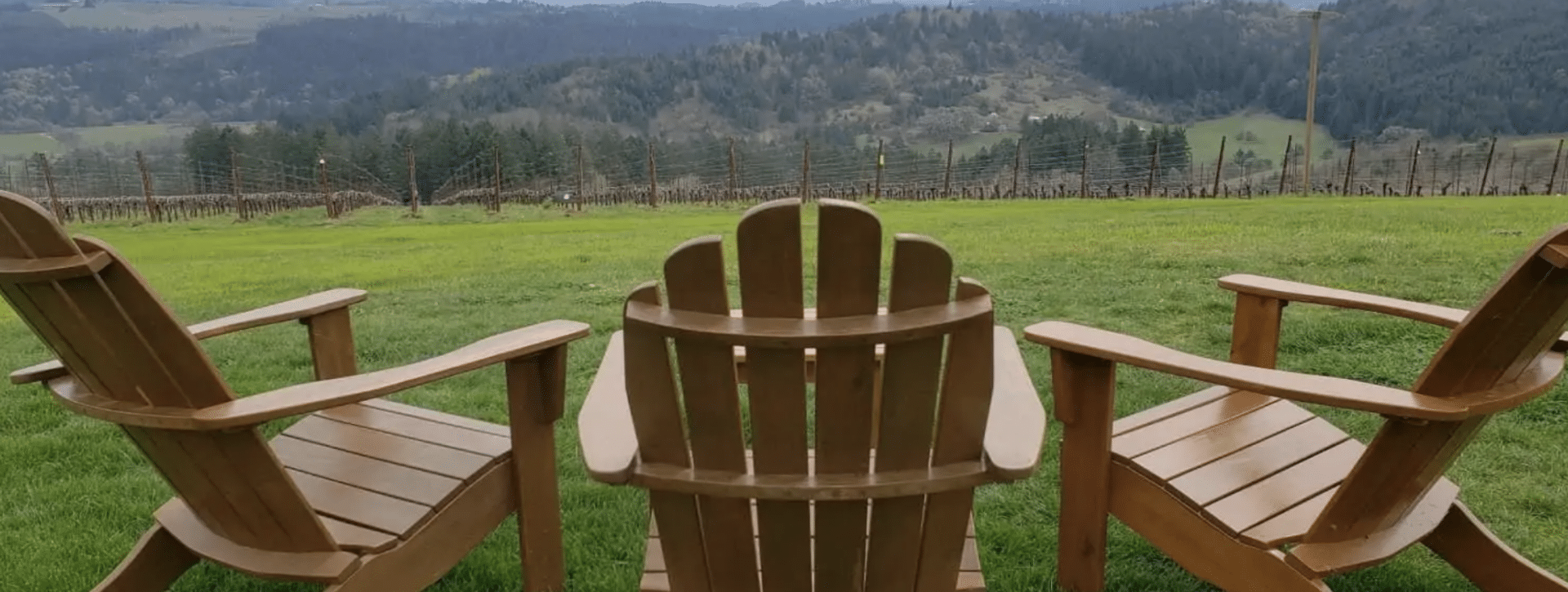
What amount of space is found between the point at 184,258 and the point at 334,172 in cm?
4620

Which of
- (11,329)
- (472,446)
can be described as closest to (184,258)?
(11,329)

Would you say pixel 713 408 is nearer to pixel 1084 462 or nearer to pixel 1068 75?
pixel 1084 462

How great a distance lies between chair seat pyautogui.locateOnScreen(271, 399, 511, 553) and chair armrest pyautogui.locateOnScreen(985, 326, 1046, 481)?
134 cm

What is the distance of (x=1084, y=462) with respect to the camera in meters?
2.47

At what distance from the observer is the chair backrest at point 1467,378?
1691mm

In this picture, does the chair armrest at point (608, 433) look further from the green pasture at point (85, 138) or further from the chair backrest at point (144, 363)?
the green pasture at point (85, 138)

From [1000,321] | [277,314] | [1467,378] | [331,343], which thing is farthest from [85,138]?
[1467,378]

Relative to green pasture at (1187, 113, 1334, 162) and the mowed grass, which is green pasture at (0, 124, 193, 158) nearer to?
green pasture at (1187, 113, 1334, 162)

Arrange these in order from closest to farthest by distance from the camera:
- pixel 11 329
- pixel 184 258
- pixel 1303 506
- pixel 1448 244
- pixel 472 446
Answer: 1. pixel 1303 506
2. pixel 472 446
3. pixel 11 329
4. pixel 1448 244
5. pixel 184 258

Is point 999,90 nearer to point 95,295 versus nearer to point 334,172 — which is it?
point 334,172

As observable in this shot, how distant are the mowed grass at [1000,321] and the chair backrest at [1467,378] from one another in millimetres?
709

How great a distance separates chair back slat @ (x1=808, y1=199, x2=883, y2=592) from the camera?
1.40 meters

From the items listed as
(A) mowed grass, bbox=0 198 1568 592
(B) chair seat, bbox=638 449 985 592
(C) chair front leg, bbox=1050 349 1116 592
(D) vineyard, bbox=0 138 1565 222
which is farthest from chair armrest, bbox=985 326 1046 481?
(D) vineyard, bbox=0 138 1565 222

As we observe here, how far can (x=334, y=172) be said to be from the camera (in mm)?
56094
